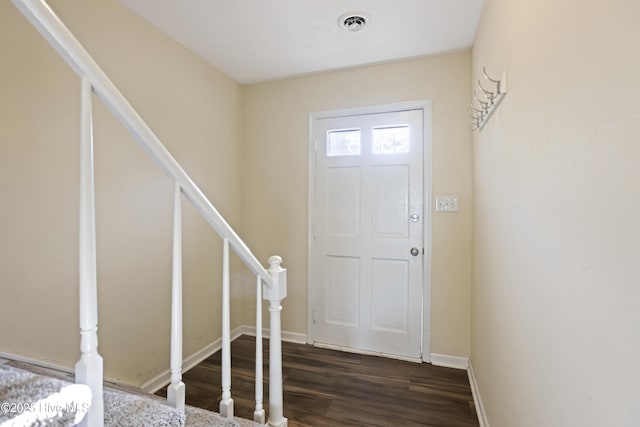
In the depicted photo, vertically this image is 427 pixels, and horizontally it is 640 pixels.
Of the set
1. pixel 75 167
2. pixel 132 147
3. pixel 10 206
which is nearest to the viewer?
pixel 10 206

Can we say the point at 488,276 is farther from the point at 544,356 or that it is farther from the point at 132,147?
the point at 132,147

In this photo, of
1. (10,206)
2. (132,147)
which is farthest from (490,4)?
(10,206)

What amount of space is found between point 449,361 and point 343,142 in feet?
6.58

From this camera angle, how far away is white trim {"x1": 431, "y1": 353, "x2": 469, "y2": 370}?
7.66 ft

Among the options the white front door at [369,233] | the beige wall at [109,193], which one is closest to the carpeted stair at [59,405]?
the beige wall at [109,193]

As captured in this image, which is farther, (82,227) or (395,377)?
(395,377)

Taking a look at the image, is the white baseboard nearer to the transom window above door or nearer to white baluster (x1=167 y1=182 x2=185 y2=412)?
white baluster (x1=167 y1=182 x2=185 y2=412)

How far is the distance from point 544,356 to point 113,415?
3.99ft

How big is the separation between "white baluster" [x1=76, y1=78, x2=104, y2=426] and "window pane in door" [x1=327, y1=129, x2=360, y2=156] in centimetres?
213

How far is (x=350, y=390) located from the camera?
6.76 feet

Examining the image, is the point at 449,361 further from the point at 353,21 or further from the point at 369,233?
the point at 353,21

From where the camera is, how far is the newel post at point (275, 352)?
1402mm

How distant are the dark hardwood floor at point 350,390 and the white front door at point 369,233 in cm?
24

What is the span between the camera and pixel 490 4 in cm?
162
